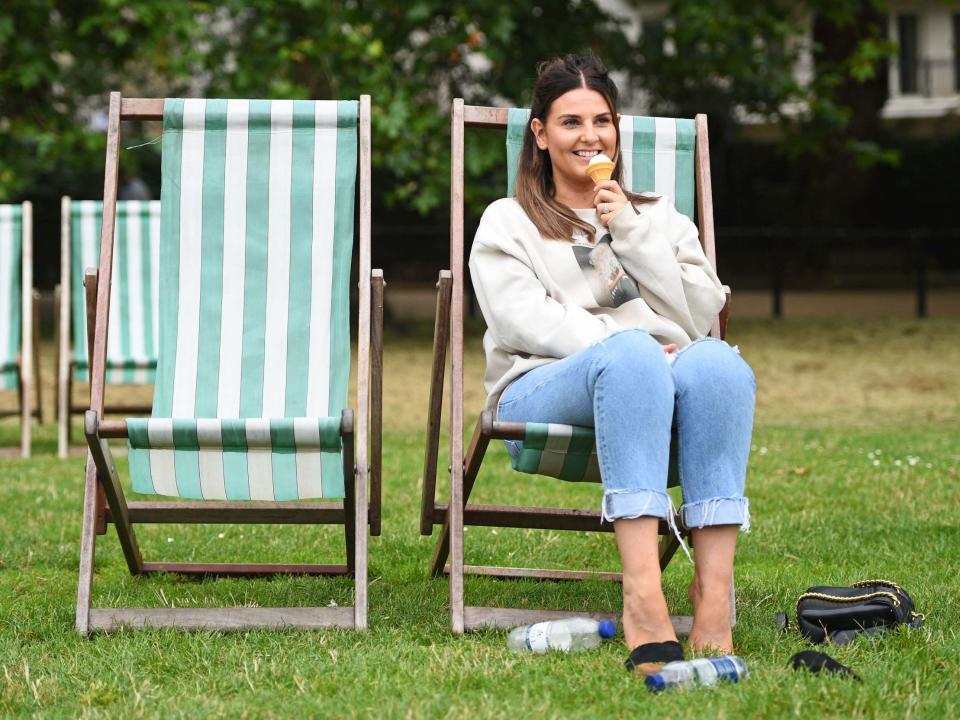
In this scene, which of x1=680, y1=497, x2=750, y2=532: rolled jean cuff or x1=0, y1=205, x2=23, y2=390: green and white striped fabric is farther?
x1=0, y1=205, x2=23, y2=390: green and white striped fabric

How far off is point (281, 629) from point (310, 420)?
470 mm

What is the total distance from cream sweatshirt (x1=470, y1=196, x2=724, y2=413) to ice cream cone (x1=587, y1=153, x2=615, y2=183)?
0.10m

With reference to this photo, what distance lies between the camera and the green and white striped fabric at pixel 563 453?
288 centimetres

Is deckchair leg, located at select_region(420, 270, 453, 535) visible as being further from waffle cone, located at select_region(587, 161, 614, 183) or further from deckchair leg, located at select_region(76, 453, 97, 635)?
deckchair leg, located at select_region(76, 453, 97, 635)

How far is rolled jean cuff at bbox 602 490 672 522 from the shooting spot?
2.71 metres

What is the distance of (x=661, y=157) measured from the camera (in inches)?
142

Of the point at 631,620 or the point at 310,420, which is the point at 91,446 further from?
the point at 631,620

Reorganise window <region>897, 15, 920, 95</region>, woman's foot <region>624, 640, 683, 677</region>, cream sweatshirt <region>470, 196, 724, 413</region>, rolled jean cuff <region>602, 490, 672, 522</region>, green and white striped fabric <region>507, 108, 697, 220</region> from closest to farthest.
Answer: woman's foot <region>624, 640, 683, 677</region> → rolled jean cuff <region>602, 490, 672, 522</region> → cream sweatshirt <region>470, 196, 724, 413</region> → green and white striped fabric <region>507, 108, 697, 220</region> → window <region>897, 15, 920, 95</region>

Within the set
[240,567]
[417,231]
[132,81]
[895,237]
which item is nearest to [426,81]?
[417,231]

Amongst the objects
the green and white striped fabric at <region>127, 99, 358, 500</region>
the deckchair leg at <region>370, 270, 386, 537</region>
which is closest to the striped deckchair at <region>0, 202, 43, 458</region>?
the green and white striped fabric at <region>127, 99, 358, 500</region>

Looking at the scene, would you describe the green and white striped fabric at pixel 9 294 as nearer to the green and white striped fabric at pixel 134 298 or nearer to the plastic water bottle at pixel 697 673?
the green and white striped fabric at pixel 134 298

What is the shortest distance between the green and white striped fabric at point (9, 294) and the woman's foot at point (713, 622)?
4273mm

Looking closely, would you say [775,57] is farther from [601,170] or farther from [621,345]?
[621,345]

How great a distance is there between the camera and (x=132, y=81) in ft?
66.2
